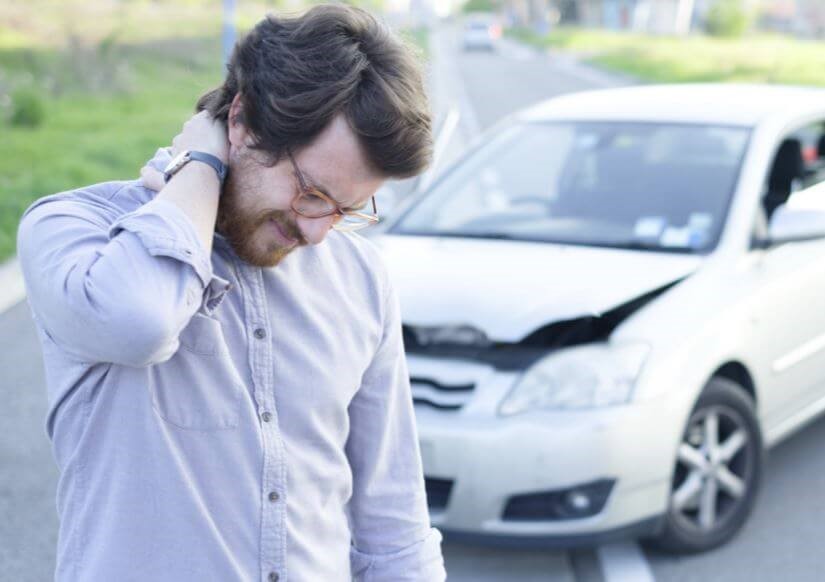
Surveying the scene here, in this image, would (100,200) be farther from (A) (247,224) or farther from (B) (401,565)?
(B) (401,565)

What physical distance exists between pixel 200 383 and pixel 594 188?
12.0 ft

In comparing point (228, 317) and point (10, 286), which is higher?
point (228, 317)

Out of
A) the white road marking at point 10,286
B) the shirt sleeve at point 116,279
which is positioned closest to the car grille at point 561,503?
the shirt sleeve at point 116,279

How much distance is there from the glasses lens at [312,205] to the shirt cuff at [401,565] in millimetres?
567

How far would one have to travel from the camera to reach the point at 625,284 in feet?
13.7

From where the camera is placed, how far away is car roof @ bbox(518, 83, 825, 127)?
16.7ft

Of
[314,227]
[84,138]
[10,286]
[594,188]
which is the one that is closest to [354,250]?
[314,227]

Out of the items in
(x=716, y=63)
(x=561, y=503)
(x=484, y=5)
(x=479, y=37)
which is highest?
(x=561, y=503)

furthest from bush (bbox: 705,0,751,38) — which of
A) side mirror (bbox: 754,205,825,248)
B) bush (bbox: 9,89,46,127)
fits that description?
side mirror (bbox: 754,205,825,248)

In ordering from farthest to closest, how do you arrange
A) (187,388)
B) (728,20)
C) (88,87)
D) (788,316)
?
(728,20)
(88,87)
(788,316)
(187,388)

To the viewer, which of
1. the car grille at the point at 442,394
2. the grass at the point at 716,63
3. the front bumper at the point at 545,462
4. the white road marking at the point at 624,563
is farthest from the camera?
the grass at the point at 716,63

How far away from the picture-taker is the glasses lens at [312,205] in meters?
1.67

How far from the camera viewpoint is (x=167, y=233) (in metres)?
1.51

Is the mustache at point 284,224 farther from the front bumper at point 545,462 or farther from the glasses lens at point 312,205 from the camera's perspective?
the front bumper at point 545,462
